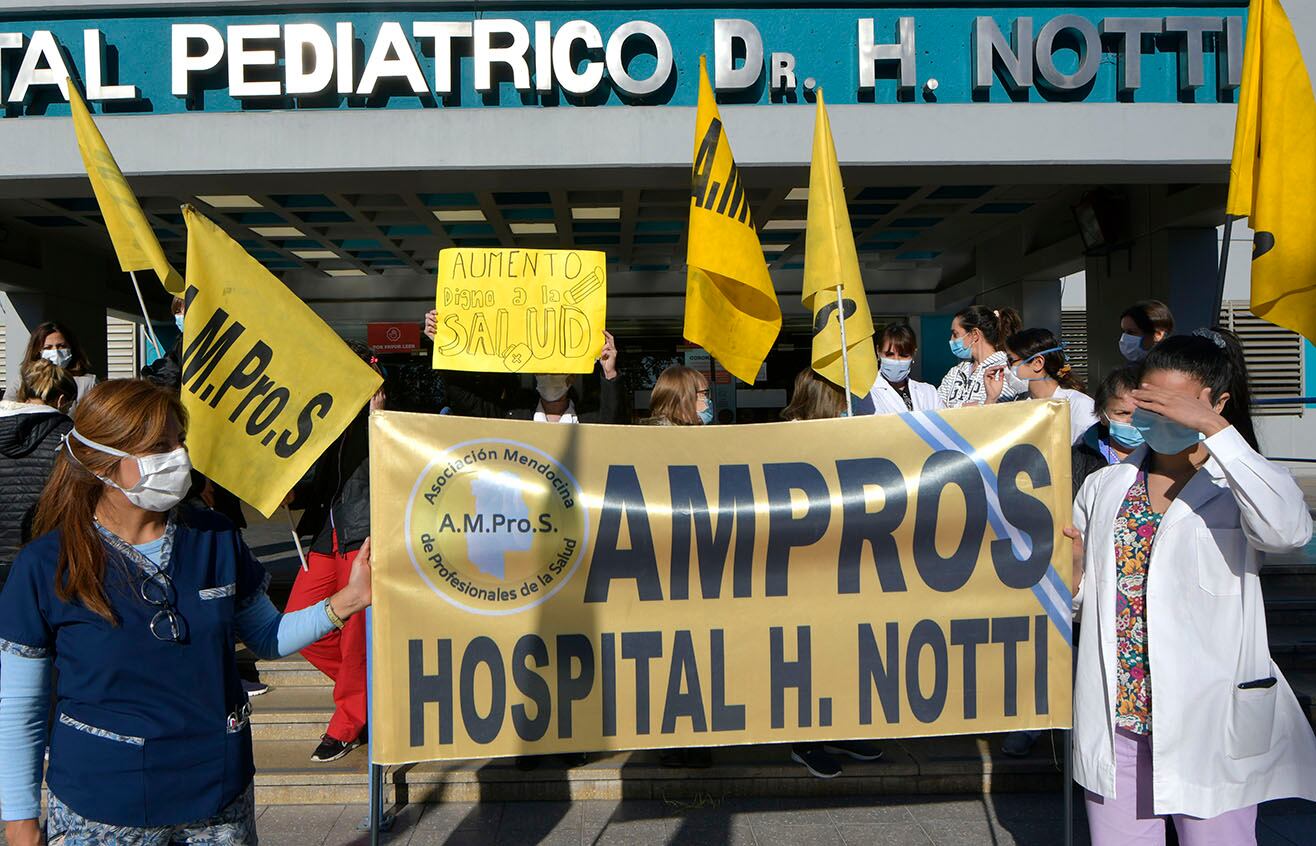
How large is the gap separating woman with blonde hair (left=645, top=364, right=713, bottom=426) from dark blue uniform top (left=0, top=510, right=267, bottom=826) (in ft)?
8.64

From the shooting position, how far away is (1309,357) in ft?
56.0

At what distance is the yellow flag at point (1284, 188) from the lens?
378 cm

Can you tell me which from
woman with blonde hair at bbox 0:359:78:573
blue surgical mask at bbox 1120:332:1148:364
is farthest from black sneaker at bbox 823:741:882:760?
woman with blonde hair at bbox 0:359:78:573

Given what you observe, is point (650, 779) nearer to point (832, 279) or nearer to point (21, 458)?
point (832, 279)

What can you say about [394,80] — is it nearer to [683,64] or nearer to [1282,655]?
[683,64]

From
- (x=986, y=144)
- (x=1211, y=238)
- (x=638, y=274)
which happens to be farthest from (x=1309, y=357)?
(x=986, y=144)

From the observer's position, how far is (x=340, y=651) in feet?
15.7

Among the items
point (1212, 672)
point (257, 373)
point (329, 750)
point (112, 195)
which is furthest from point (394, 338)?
point (1212, 672)

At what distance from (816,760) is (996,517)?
186 cm

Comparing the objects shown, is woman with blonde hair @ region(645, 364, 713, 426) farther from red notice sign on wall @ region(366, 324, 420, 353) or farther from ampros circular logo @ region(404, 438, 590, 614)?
red notice sign on wall @ region(366, 324, 420, 353)

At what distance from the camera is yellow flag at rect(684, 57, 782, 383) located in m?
4.21

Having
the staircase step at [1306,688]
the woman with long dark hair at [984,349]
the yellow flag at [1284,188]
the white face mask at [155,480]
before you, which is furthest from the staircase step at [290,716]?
the staircase step at [1306,688]

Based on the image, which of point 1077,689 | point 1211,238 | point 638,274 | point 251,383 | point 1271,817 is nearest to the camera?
point 1077,689

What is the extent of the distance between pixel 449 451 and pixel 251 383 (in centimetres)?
68
